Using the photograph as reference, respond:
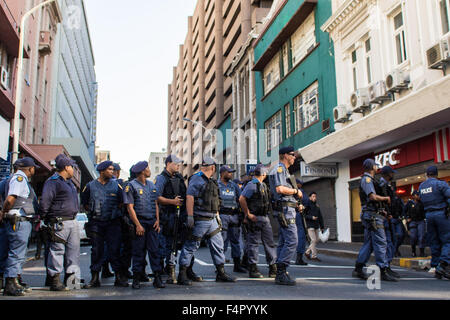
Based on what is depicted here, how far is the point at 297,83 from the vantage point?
22.5 metres

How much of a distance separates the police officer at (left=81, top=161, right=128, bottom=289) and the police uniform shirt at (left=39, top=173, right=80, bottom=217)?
57cm

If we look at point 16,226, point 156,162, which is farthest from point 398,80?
point 156,162

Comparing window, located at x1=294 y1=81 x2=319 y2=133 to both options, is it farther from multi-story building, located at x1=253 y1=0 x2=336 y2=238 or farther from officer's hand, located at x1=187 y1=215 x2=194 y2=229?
officer's hand, located at x1=187 y1=215 x2=194 y2=229

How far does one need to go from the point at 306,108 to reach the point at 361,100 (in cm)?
631

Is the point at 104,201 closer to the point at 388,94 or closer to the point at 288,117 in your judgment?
the point at 388,94

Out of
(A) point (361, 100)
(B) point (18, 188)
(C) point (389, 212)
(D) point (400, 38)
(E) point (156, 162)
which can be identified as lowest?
(C) point (389, 212)

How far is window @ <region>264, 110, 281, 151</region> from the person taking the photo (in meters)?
25.7

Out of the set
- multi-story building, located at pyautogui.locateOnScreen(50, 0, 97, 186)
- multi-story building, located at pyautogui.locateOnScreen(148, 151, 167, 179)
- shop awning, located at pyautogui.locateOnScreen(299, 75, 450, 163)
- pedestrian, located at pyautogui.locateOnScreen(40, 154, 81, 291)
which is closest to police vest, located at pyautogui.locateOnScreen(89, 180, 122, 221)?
pedestrian, located at pyautogui.locateOnScreen(40, 154, 81, 291)

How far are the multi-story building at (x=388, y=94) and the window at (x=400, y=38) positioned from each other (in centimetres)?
3

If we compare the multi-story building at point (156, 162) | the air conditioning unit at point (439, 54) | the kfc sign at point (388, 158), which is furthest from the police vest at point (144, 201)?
the multi-story building at point (156, 162)

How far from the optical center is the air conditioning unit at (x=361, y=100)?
15.2m

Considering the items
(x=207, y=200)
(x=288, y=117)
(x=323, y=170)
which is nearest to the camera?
(x=207, y=200)

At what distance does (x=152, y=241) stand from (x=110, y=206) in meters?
0.99
